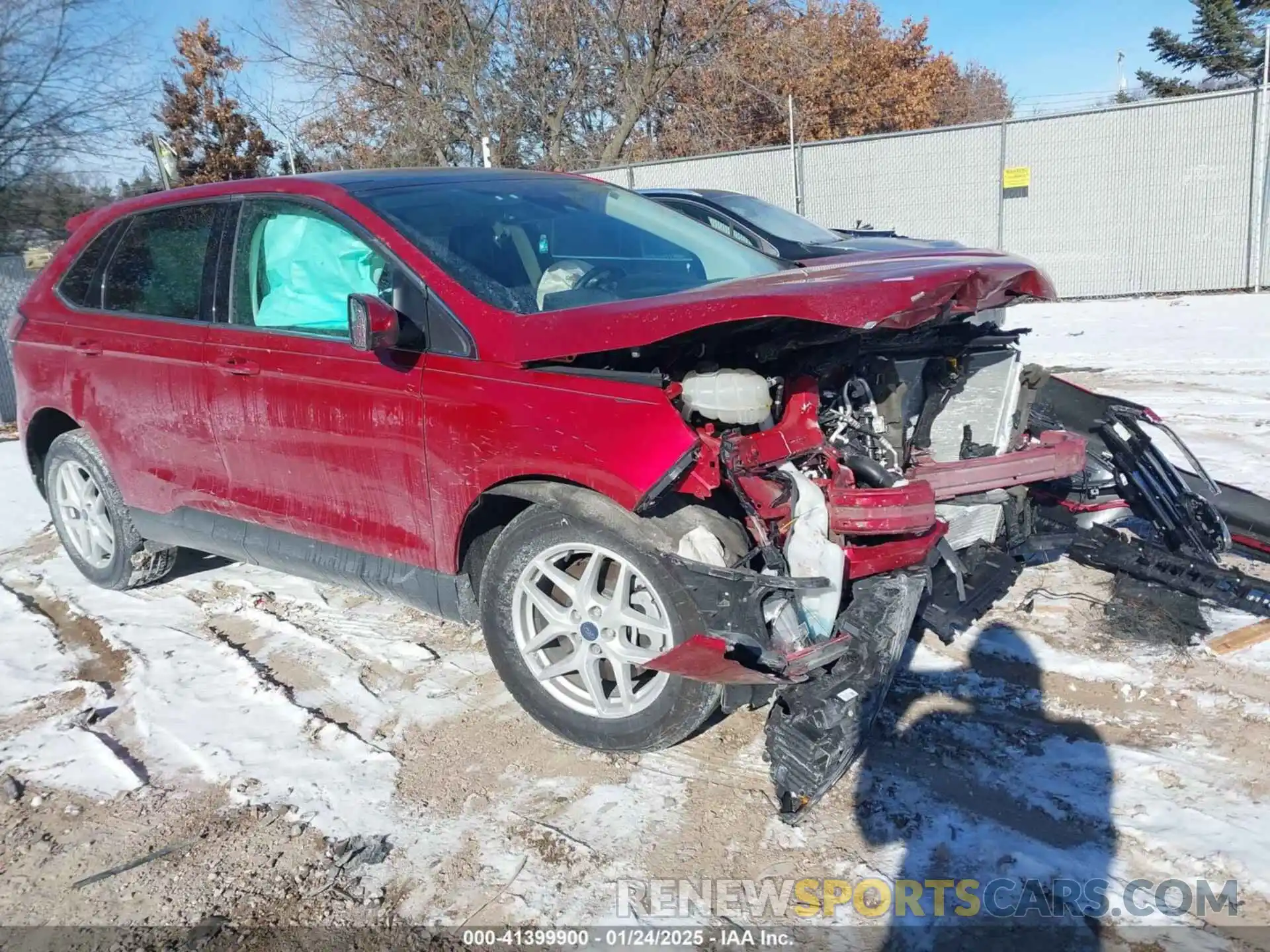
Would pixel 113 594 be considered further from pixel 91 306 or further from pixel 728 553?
pixel 728 553

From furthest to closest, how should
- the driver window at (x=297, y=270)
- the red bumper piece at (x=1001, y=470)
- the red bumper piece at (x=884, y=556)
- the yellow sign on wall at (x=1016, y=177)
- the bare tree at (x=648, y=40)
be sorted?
the bare tree at (x=648, y=40) → the yellow sign on wall at (x=1016, y=177) → the driver window at (x=297, y=270) → the red bumper piece at (x=1001, y=470) → the red bumper piece at (x=884, y=556)

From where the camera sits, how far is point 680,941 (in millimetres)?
2250

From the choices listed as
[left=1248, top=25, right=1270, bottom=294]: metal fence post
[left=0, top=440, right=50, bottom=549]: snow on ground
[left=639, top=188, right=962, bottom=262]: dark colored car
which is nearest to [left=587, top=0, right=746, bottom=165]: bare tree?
[left=1248, top=25, right=1270, bottom=294]: metal fence post

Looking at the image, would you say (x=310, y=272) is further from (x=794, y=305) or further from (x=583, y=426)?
(x=794, y=305)

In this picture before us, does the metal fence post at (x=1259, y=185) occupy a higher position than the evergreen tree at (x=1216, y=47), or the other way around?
the evergreen tree at (x=1216, y=47)

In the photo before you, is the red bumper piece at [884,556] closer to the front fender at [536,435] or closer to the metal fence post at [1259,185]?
the front fender at [536,435]

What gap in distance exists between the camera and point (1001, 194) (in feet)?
52.4

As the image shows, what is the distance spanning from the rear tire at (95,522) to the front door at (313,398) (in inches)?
39.7

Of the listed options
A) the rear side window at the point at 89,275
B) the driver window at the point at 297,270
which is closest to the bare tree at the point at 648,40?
the rear side window at the point at 89,275

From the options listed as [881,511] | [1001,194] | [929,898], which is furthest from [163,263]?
[1001,194]

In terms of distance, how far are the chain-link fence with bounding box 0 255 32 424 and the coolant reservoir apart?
10217 mm

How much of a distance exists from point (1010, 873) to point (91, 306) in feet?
14.6

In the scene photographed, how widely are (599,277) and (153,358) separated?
2018 millimetres

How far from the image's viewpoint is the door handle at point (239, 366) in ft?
11.9
